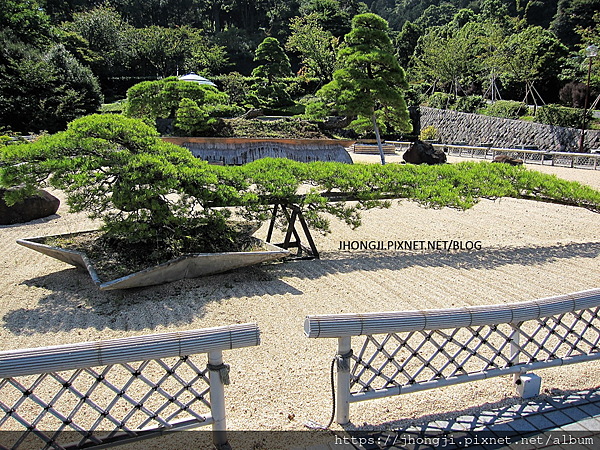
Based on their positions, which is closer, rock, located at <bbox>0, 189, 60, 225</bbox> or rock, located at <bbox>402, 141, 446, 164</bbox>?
rock, located at <bbox>0, 189, 60, 225</bbox>

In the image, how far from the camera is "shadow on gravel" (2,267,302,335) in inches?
167

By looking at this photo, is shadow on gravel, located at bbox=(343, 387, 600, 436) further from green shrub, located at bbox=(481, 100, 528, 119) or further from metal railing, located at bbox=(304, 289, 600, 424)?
green shrub, located at bbox=(481, 100, 528, 119)

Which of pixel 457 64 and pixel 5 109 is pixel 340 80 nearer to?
pixel 5 109

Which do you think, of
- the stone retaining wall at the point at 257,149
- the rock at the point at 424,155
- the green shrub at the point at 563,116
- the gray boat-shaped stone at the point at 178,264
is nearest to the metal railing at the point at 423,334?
the gray boat-shaped stone at the point at 178,264

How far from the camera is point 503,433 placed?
257 cm

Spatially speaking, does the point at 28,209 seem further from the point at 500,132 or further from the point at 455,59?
the point at 455,59

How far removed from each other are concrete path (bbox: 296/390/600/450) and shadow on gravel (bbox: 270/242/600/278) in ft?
10.1

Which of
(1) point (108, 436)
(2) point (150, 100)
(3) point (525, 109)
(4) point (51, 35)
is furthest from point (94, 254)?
(4) point (51, 35)

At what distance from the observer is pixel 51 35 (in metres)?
29.4

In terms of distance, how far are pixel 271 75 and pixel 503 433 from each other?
28749 millimetres

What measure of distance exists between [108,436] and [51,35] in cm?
3430

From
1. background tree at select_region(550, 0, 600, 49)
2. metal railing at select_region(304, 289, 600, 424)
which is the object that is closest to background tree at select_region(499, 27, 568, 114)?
background tree at select_region(550, 0, 600, 49)

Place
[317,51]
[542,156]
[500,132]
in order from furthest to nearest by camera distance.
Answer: [317,51] → [500,132] → [542,156]

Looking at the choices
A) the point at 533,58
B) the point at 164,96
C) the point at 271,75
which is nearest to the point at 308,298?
the point at 164,96
